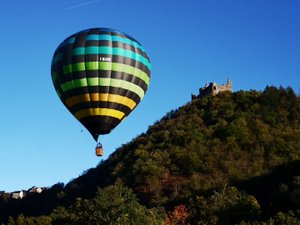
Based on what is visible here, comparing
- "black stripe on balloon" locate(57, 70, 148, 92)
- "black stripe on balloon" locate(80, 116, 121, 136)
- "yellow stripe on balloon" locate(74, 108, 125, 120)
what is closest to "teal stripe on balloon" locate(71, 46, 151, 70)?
"black stripe on balloon" locate(57, 70, 148, 92)

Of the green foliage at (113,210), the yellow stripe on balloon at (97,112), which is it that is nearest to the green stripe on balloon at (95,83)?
the yellow stripe on balloon at (97,112)

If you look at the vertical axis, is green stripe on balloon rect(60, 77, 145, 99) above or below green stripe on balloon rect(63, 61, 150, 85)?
below

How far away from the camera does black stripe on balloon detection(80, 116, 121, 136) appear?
39700mm

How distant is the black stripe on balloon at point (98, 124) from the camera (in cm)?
3970

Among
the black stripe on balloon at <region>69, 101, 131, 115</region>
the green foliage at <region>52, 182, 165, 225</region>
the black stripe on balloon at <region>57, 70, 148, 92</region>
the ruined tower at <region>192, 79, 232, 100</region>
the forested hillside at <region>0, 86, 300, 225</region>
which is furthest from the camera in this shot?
the ruined tower at <region>192, 79, 232, 100</region>

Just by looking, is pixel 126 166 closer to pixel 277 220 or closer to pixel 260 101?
pixel 260 101

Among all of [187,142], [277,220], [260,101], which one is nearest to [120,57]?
[277,220]

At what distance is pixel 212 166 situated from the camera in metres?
97.7

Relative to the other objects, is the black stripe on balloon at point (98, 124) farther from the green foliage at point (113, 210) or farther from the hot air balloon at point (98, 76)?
the green foliage at point (113, 210)

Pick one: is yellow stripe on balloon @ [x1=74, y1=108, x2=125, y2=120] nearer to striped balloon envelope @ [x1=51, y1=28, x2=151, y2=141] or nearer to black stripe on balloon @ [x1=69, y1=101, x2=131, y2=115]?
striped balloon envelope @ [x1=51, y1=28, x2=151, y2=141]

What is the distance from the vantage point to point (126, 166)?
350ft

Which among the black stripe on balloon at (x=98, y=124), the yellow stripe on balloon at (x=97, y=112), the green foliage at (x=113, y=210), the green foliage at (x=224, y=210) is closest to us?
the yellow stripe on balloon at (x=97, y=112)

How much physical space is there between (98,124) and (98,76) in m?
2.96


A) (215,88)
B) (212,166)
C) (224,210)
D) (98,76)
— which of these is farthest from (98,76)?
(215,88)
